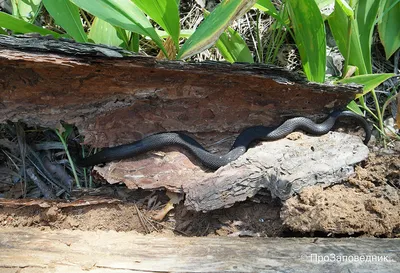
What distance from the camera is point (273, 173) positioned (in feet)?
7.27

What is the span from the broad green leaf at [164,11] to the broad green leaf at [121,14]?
0.25ft

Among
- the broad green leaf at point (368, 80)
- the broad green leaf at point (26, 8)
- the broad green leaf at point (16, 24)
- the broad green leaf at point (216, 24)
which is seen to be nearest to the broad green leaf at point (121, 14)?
the broad green leaf at point (216, 24)

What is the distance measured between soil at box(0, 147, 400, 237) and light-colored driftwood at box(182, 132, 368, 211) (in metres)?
0.08

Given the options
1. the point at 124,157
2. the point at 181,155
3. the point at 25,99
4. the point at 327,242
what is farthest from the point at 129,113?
the point at 327,242

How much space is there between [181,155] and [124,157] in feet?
1.26

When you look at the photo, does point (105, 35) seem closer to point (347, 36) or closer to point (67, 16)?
point (67, 16)

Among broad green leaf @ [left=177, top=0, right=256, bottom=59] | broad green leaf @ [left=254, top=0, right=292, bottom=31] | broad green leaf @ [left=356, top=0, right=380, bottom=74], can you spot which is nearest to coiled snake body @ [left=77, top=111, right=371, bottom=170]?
broad green leaf @ [left=356, top=0, right=380, bottom=74]

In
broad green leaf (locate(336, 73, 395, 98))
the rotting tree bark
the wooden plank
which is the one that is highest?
broad green leaf (locate(336, 73, 395, 98))

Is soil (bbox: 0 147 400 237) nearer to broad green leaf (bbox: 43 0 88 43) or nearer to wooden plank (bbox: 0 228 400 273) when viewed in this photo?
wooden plank (bbox: 0 228 400 273)

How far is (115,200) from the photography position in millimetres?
2301

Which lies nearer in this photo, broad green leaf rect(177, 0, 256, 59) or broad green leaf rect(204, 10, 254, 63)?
broad green leaf rect(177, 0, 256, 59)

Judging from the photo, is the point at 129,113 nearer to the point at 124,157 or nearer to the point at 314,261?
the point at 124,157

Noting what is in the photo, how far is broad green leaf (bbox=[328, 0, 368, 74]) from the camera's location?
259 centimetres

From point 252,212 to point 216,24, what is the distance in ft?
3.78
